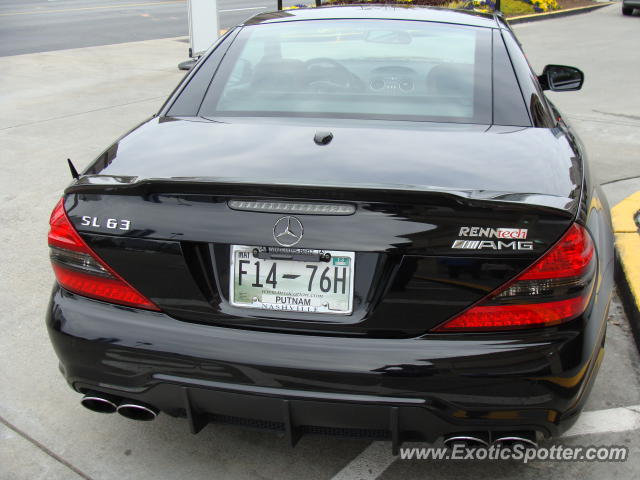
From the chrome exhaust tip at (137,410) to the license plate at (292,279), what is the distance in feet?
1.68

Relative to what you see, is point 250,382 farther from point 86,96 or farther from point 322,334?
point 86,96

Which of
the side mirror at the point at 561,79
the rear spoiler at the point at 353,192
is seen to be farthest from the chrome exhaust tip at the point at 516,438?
the side mirror at the point at 561,79

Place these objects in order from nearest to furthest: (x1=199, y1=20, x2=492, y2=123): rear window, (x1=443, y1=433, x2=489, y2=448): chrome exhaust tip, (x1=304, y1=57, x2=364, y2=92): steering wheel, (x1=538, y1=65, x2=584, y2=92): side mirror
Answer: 1. (x1=443, y1=433, x2=489, y2=448): chrome exhaust tip
2. (x1=199, y1=20, x2=492, y2=123): rear window
3. (x1=304, y1=57, x2=364, y2=92): steering wheel
4. (x1=538, y1=65, x2=584, y2=92): side mirror

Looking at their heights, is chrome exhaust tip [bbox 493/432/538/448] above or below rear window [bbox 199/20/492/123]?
below

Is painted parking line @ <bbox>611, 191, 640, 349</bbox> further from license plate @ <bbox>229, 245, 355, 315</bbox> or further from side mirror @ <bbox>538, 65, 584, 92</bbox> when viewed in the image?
license plate @ <bbox>229, 245, 355, 315</bbox>

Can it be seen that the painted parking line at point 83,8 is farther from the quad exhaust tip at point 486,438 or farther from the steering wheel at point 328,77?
the quad exhaust tip at point 486,438

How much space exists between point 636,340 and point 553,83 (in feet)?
5.24

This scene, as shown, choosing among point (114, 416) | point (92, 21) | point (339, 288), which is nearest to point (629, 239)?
Result: point (339, 288)

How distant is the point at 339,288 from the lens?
2.30 meters

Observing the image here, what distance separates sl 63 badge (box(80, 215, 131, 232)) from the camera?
2.42 metres

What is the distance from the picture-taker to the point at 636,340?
386 centimetres

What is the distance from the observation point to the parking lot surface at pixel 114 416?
2.88 metres

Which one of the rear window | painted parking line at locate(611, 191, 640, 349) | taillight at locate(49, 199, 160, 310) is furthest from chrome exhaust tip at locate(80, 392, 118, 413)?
painted parking line at locate(611, 191, 640, 349)

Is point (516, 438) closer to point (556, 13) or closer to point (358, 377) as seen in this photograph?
point (358, 377)
